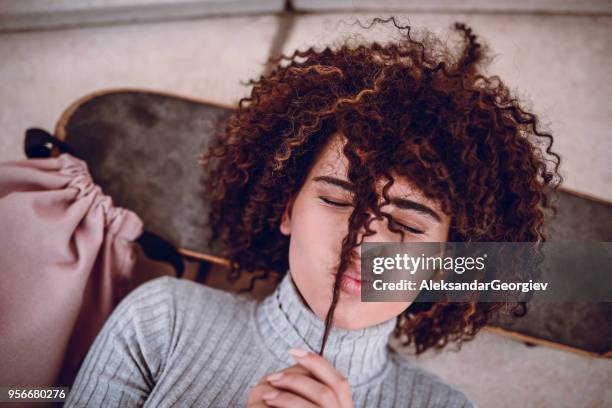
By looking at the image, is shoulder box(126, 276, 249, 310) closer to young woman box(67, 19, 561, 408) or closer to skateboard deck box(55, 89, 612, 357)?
young woman box(67, 19, 561, 408)

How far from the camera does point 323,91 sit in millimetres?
739

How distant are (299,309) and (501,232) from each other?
41 cm

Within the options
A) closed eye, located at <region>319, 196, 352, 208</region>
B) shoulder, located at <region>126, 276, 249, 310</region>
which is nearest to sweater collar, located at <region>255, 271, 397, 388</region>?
shoulder, located at <region>126, 276, 249, 310</region>

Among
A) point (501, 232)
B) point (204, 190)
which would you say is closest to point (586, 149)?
point (501, 232)

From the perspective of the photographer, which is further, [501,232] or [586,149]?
[586,149]

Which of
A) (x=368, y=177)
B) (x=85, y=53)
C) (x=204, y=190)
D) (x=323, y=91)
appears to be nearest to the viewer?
(x=368, y=177)

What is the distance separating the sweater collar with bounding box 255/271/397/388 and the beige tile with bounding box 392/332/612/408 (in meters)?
0.29

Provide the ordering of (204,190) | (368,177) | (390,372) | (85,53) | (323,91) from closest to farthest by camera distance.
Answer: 1. (368,177)
2. (323,91)
3. (390,372)
4. (204,190)
5. (85,53)

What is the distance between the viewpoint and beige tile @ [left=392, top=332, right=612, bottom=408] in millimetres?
967

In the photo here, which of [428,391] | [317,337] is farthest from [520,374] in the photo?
[317,337]

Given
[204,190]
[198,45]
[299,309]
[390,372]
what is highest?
[198,45]

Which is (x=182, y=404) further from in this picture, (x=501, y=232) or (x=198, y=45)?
(x=198, y=45)

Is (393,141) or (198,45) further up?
(198,45)

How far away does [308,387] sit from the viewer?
52cm
